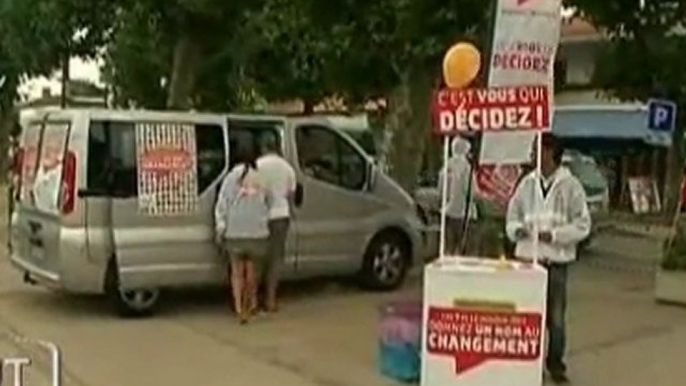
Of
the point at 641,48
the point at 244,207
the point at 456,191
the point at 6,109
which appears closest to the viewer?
the point at 244,207

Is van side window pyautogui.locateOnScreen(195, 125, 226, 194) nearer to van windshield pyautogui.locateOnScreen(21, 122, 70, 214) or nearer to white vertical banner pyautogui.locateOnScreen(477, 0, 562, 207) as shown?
van windshield pyautogui.locateOnScreen(21, 122, 70, 214)

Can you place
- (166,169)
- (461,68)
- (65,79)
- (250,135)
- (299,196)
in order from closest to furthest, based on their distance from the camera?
1. (461,68)
2. (166,169)
3. (250,135)
4. (299,196)
5. (65,79)

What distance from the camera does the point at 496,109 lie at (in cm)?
766

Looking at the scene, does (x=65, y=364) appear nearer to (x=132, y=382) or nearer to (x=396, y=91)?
(x=132, y=382)

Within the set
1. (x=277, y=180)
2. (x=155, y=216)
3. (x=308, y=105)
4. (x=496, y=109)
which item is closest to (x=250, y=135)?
(x=277, y=180)

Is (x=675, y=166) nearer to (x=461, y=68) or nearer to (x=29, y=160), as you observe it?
(x=29, y=160)

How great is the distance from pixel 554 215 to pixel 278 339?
3.44m

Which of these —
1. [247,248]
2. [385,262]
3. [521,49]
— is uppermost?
[521,49]

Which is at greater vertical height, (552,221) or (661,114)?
(661,114)

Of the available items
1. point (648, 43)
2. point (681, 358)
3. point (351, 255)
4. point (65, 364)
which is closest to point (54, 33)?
point (648, 43)

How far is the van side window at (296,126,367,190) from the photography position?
13.2 m

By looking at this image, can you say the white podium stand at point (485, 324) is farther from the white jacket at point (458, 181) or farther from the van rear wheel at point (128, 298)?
the white jacket at point (458, 181)

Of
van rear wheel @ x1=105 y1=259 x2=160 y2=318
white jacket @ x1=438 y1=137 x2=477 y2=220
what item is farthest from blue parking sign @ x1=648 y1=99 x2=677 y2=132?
van rear wheel @ x1=105 y1=259 x2=160 y2=318

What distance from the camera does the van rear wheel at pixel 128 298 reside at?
12055 mm
